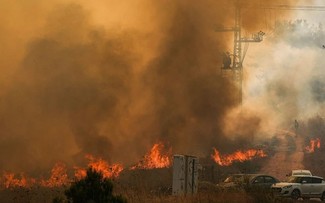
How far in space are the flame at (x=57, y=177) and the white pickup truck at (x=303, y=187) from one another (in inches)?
442

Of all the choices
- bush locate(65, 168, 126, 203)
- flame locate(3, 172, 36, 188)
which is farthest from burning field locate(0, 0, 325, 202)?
bush locate(65, 168, 126, 203)

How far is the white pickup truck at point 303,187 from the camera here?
86.4 ft

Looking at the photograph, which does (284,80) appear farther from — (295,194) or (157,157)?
(295,194)

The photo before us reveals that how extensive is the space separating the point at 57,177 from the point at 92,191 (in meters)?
20.1

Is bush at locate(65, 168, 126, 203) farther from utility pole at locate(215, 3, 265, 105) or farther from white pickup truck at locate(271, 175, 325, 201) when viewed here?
utility pole at locate(215, 3, 265, 105)

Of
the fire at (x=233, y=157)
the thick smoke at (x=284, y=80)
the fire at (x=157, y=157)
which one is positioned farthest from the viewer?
the thick smoke at (x=284, y=80)

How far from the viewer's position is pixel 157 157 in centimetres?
3472

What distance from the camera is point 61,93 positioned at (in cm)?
3312

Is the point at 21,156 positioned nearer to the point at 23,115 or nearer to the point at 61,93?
the point at 23,115

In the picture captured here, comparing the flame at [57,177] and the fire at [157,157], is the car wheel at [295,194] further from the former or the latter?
the flame at [57,177]

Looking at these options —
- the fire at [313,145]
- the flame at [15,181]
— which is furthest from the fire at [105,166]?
the fire at [313,145]

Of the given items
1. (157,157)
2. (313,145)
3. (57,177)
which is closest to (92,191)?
(57,177)

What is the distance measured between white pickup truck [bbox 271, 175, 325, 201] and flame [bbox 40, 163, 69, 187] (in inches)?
442

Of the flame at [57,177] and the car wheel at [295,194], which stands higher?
the flame at [57,177]
